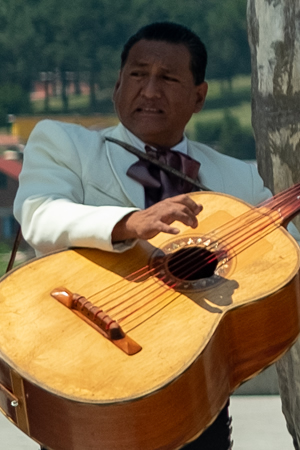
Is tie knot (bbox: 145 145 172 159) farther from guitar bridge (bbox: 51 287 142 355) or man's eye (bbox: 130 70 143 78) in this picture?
guitar bridge (bbox: 51 287 142 355)

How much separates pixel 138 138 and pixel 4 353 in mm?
574

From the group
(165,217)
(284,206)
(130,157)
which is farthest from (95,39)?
(165,217)

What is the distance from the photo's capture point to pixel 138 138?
1573mm

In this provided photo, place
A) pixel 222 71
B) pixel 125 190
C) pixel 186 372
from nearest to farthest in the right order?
pixel 186 372 → pixel 125 190 → pixel 222 71

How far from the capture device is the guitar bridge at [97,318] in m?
1.24

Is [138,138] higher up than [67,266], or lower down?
higher up

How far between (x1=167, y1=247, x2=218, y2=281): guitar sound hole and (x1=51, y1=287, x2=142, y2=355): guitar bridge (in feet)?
0.66

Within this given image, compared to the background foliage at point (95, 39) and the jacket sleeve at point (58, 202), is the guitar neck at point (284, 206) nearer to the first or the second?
the jacket sleeve at point (58, 202)

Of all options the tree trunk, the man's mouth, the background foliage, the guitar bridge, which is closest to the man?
the man's mouth

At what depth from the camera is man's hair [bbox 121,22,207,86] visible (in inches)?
60.9

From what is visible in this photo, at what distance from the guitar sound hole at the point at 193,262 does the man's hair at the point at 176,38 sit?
0.40 m

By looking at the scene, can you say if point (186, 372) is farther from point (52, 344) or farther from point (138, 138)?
point (138, 138)

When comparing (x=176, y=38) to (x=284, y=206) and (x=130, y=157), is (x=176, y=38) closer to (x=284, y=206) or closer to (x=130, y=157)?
(x=130, y=157)

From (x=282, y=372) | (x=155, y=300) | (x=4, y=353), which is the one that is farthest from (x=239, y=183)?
(x=282, y=372)
